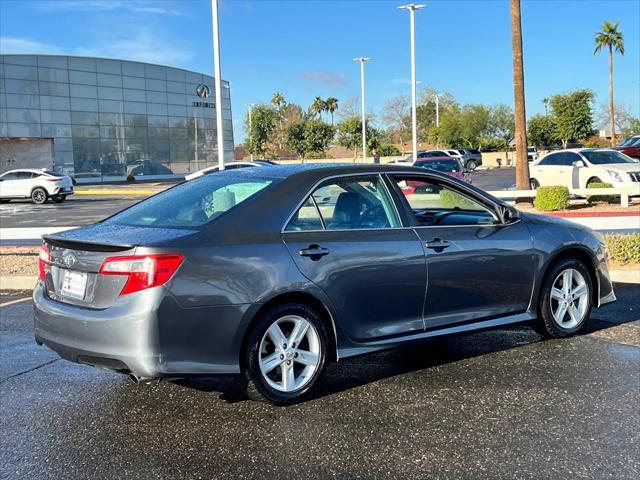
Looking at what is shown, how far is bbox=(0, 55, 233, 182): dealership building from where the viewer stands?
53.1 m

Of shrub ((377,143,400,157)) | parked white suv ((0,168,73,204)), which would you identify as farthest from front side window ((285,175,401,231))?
shrub ((377,143,400,157))

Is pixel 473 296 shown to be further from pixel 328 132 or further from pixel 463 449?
pixel 328 132

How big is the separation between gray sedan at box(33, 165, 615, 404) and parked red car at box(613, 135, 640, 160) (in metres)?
25.7

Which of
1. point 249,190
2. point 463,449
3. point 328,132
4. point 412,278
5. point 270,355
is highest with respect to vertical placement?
point 328,132

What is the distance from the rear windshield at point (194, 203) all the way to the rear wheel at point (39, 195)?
88.4 feet

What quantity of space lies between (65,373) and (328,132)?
74944mm

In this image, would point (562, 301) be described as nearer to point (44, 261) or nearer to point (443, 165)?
point (44, 261)

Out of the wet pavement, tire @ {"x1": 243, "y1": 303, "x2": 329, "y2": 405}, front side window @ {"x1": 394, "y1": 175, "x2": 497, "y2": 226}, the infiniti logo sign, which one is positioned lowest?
the wet pavement

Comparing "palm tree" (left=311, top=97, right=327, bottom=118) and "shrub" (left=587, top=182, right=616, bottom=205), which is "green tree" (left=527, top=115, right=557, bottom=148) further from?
"shrub" (left=587, top=182, right=616, bottom=205)

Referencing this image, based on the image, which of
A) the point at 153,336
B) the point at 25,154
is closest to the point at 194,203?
the point at 153,336

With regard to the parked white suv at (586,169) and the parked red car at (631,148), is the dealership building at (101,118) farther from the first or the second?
the parked white suv at (586,169)

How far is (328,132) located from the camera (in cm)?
7906

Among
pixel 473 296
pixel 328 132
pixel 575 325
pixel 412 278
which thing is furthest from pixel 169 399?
pixel 328 132

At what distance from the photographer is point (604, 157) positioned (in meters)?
20.7
